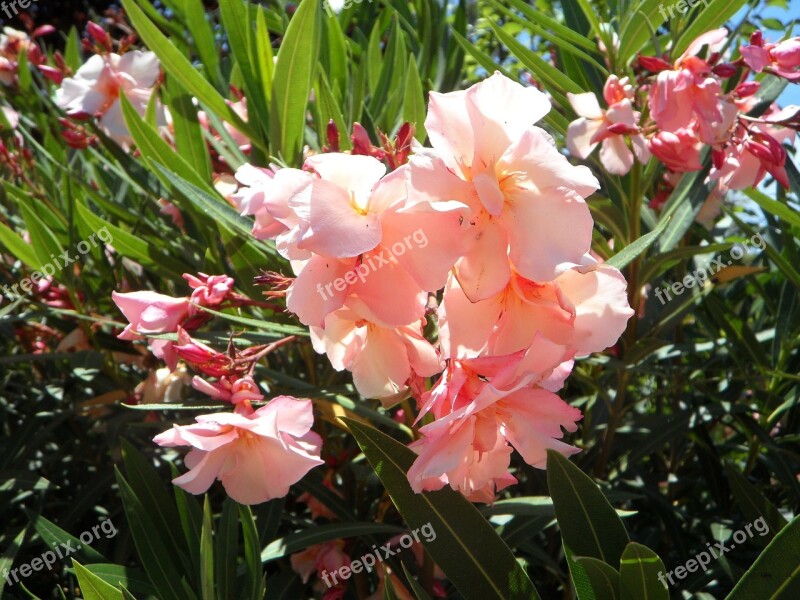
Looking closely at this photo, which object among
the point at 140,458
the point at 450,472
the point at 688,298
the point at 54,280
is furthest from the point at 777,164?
the point at 54,280

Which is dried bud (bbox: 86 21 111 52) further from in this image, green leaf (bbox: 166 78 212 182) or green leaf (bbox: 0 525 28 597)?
green leaf (bbox: 0 525 28 597)

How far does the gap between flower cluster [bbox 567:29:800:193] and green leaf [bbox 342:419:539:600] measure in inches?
25.3

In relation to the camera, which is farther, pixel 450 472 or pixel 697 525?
pixel 697 525

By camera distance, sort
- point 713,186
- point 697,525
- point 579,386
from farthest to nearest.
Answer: point 579,386, point 697,525, point 713,186

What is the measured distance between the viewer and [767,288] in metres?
2.07

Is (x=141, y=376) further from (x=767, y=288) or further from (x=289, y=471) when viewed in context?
(x=767, y=288)

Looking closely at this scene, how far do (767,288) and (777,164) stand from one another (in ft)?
2.89

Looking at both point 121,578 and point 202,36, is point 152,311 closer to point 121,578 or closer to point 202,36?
point 121,578

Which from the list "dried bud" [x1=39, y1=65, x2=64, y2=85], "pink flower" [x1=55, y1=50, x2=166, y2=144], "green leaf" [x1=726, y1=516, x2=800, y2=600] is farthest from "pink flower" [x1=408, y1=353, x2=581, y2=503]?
"dried bud" [x1=39, y1=65, x2=64, y2=85]

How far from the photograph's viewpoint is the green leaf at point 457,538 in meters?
0.94

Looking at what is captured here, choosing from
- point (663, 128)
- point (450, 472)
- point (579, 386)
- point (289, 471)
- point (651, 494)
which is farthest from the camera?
point (579, 386)

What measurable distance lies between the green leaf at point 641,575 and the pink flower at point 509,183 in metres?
0.30

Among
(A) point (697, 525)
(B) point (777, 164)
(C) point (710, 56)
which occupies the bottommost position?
(A) point (697, 525)

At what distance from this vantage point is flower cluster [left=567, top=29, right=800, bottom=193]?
1.25m
